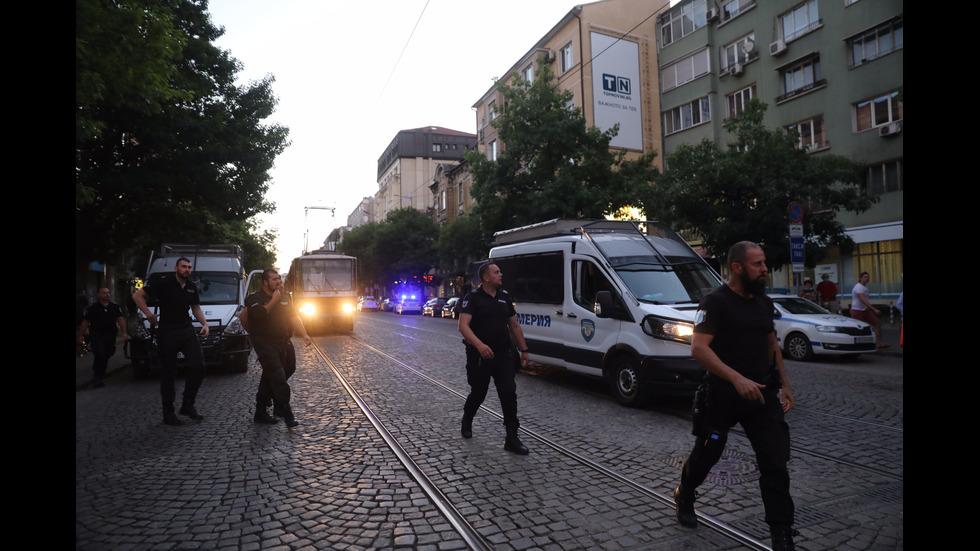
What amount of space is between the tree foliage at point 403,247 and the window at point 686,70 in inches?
934

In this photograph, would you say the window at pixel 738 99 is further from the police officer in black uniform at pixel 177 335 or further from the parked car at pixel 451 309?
the police officer in black uniform at pixel 177 335

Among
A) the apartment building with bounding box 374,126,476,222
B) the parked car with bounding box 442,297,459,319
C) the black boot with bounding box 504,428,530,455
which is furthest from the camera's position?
the apartment building with bounding box 374,126,476,222

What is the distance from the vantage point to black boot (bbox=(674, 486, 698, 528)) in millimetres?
3576

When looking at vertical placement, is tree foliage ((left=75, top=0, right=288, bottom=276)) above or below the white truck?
above

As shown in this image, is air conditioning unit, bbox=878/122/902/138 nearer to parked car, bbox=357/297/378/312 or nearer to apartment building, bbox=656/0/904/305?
apartment building, bbox=656/0/904/305

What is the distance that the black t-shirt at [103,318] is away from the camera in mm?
9984

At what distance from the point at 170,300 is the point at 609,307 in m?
5.17

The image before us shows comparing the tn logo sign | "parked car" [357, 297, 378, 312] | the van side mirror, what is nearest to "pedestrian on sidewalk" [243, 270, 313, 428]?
the van side mirror

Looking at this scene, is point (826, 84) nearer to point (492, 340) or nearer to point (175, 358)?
point (492, 340)

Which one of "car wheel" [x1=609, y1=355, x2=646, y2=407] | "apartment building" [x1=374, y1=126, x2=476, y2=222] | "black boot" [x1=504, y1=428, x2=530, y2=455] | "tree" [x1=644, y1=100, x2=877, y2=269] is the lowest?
"black boot" [x1=504, y1=428, x2=530, y2=455]

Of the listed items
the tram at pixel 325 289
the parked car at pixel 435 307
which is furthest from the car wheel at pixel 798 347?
the parked car at pixel 435 307

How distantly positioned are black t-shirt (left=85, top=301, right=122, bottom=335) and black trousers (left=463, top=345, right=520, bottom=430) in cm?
752
